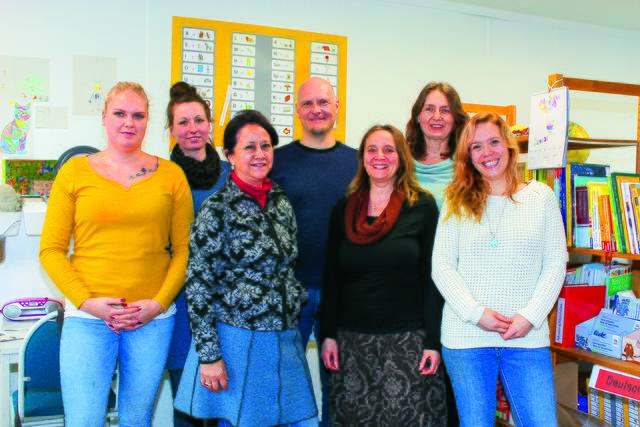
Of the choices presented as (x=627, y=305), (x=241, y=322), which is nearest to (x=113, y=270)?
(x=241, y=322)

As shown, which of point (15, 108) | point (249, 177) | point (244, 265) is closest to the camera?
point (244, 265)

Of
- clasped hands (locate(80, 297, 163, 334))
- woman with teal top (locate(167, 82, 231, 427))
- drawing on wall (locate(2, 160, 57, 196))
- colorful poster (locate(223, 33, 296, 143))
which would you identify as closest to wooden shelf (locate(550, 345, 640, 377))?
woman with teal top (locate(167, 82, 231, 427))

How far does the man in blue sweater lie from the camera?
2.16 meters

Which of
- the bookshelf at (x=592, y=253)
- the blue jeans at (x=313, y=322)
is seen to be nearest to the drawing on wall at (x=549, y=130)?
the bookshelf at (x=592, y=253)

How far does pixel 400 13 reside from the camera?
3.80 meters

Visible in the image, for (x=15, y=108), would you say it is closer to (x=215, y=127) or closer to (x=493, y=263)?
(x=215, y=127)

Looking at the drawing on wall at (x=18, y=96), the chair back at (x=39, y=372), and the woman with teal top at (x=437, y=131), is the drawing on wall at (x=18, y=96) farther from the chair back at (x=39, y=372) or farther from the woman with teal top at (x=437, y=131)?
the woman with teal top at (x=437, y=131)

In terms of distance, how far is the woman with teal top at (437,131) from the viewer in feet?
7.13

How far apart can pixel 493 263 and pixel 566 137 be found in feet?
2.14

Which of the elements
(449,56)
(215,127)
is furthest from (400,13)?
(215,127)

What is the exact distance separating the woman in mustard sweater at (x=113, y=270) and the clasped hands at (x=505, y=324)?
3.25 ft

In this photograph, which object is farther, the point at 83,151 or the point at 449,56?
the point at 449,56

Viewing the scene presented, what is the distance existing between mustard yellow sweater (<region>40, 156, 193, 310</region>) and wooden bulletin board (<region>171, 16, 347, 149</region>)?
164 centimetres

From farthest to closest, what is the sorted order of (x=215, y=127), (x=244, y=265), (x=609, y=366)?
(x=215, y=127) → (x=609, y=366) → (x=244, y=265)
